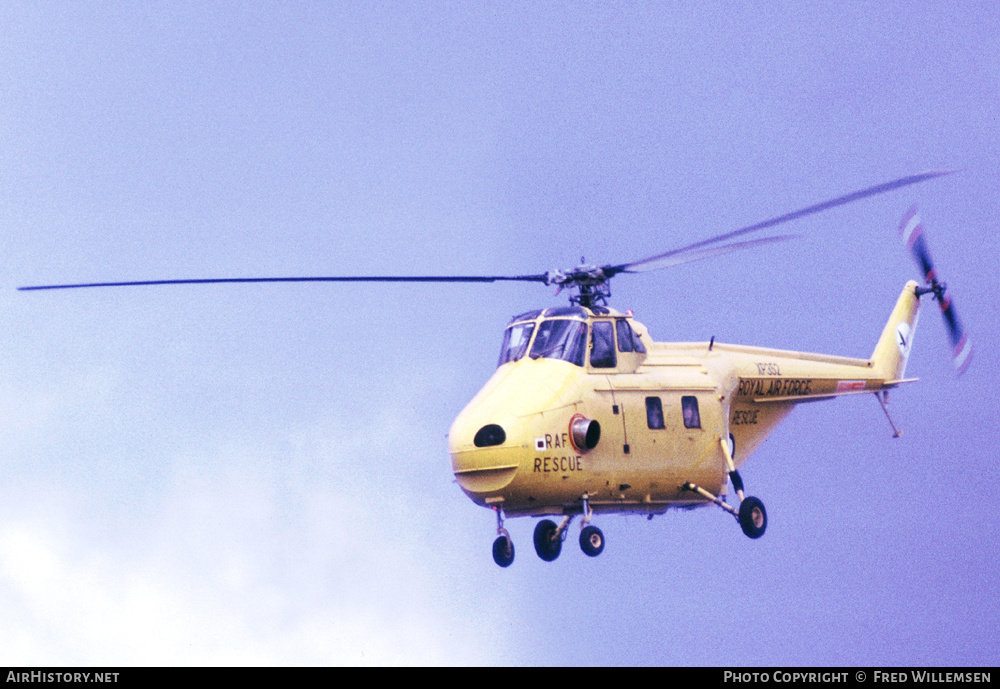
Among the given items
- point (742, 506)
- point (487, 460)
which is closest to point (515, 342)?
point (487, 460)

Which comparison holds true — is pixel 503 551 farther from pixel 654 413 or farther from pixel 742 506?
pixel 742 506

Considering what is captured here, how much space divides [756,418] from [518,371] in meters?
6.49

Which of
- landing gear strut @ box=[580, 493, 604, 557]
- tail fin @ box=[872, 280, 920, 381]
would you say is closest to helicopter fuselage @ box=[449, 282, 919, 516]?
landing gear strut @ box=[580, 493, 604, 557]

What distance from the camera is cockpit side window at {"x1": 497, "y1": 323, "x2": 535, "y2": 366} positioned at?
3147 centimetres

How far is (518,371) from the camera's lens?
101 ft

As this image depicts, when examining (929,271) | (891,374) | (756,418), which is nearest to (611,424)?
(756,418)

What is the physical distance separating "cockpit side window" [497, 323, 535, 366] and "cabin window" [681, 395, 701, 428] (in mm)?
3370

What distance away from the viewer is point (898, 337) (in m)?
39.3

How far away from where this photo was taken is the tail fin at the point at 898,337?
126 feet

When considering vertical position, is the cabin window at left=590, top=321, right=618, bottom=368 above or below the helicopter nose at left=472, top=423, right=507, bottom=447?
above

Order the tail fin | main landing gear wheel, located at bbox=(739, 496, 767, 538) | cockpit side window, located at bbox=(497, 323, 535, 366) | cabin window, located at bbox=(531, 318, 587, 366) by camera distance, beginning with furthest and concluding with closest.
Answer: the tail fin
main landing gear wheel, located at bbox=(739, 496, 767, 538)
cockpit side window, located at bbox=(497, 323, 535, 366)
cabin window, located at bbox=(531, 318, 587, 366)

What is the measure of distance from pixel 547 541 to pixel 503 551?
1.28 meters

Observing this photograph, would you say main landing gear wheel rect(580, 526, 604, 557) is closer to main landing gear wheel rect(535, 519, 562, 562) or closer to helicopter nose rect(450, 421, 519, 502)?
main landing gear wheel rect(535, 519, 562, 562)
